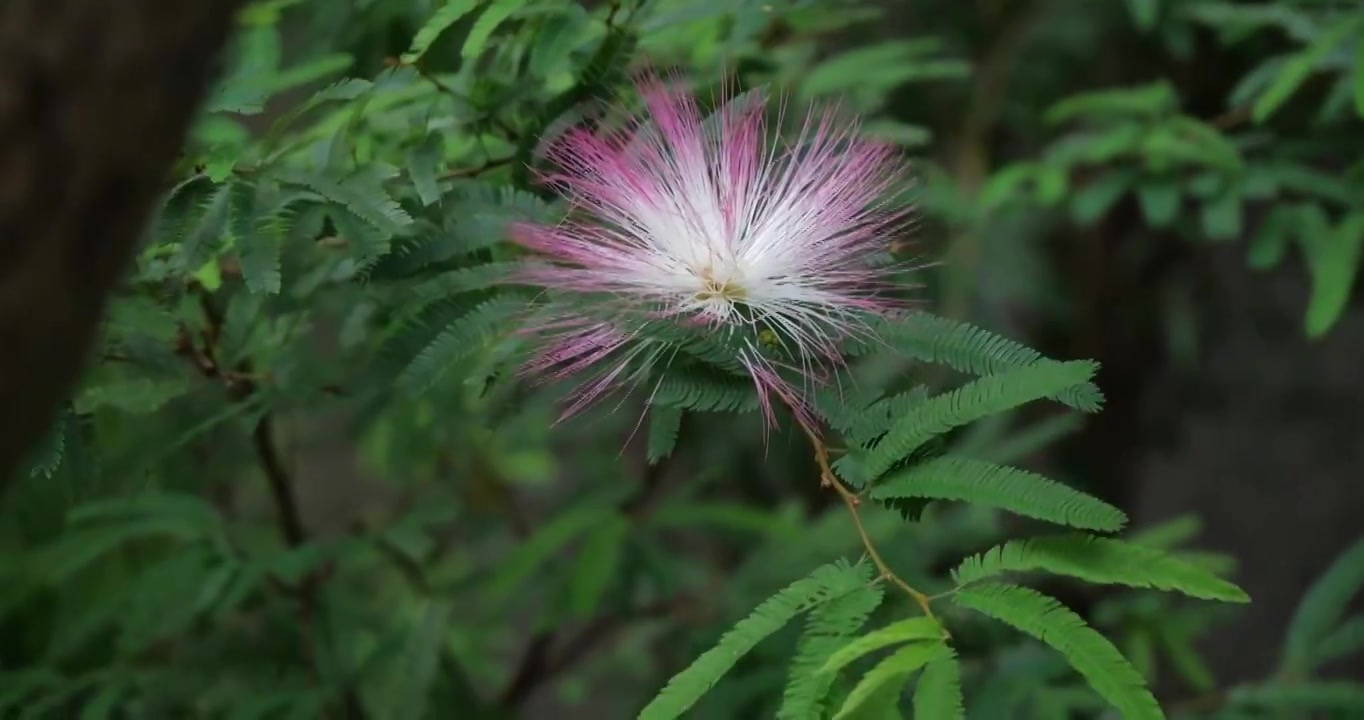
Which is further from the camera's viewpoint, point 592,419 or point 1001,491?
point 592,419

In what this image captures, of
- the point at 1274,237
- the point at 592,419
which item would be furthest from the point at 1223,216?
the point at 592,419

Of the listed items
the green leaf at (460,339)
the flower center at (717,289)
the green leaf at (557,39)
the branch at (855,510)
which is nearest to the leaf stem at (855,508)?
the branch at (855,510)

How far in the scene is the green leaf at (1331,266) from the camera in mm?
1256

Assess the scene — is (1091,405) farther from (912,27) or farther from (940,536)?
(912,27)

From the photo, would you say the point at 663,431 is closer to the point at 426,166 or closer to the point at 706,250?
the point at 706,250

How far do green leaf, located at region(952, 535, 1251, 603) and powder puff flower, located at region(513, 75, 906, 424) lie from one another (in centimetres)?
15

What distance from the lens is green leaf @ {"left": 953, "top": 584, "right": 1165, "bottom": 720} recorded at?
663mm

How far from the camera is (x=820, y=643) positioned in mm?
713

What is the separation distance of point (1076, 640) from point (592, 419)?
2.48 feet

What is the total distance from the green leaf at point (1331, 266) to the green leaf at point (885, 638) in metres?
0.75

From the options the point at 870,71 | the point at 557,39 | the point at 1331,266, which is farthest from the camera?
the point at 870,71

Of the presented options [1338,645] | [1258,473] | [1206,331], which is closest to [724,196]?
[1338,645]

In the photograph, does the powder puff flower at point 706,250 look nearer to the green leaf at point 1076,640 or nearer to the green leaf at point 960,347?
the green leaf at point 960,347

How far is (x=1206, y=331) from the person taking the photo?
6.82ft
